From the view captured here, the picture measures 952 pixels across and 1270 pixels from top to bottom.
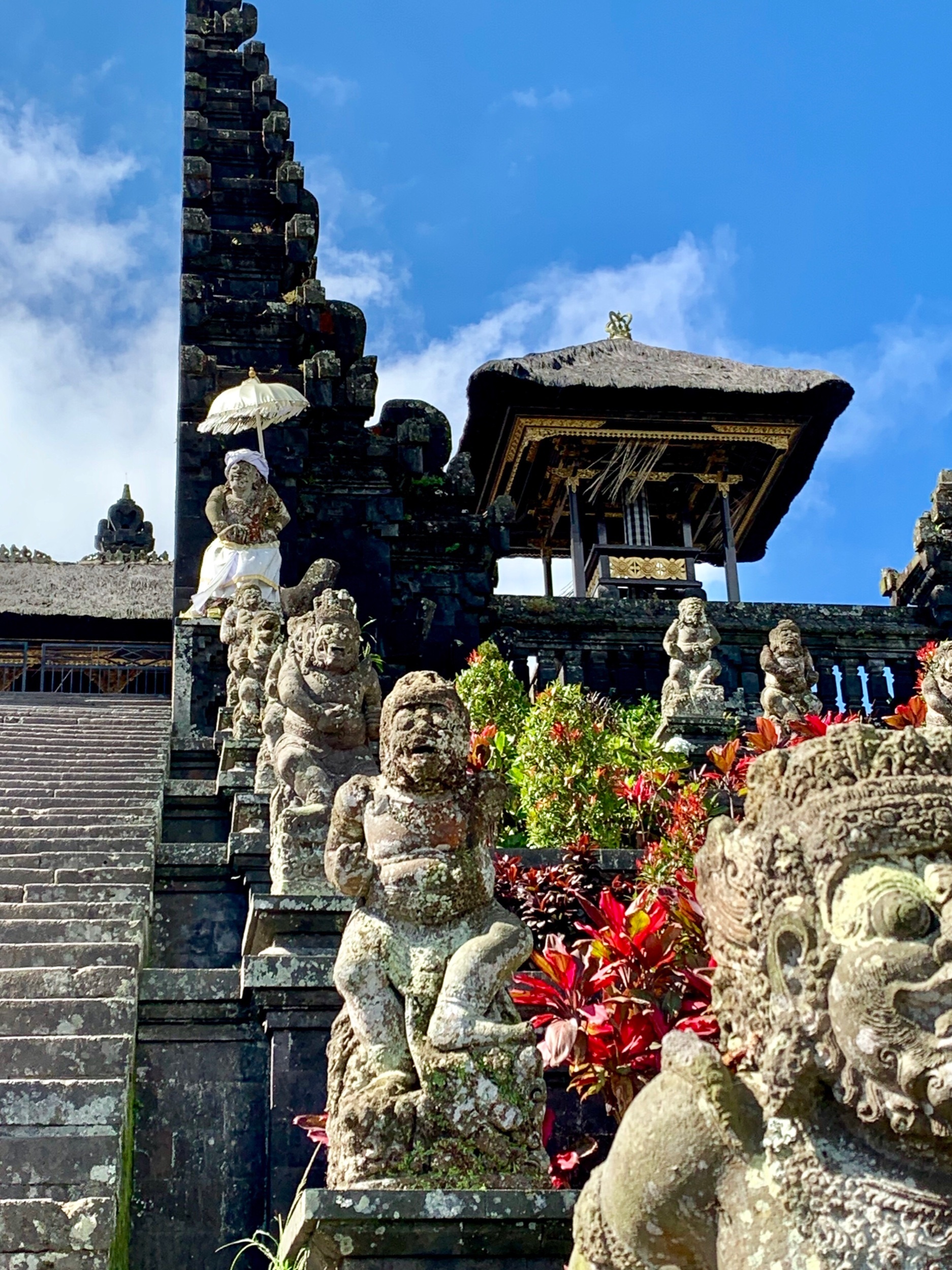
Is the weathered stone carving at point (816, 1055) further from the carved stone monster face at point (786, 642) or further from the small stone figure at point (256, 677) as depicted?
the carved stone monster face at point (786, 642)

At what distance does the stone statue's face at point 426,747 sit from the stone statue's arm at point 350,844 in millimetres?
140

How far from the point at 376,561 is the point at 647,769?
21.4 ft

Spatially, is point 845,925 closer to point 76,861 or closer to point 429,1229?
point 429,1229

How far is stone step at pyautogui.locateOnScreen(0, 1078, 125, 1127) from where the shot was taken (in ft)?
18.0

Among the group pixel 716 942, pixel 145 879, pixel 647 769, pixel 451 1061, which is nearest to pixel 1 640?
pixel 647 769

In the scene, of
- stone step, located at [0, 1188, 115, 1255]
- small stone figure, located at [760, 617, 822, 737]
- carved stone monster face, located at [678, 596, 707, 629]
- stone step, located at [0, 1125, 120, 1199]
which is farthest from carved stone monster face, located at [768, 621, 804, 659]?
stone step, located at [0, 1188, 115, 1255]

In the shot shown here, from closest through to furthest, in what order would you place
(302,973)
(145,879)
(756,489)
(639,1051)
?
(639,1051), (302,973), (145,879), (756,489)

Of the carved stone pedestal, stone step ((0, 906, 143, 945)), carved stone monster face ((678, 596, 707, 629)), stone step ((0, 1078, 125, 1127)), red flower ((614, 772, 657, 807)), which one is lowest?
the carved stone pedestal

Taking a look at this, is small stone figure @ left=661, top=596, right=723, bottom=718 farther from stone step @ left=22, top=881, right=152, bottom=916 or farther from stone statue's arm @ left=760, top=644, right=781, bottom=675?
stone step @ left=22, top=881, right=152, bottom=916

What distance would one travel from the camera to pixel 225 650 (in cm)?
1271

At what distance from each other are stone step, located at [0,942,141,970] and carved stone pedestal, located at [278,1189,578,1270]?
106 inches

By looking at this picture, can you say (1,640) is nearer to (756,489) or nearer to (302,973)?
(756,489)

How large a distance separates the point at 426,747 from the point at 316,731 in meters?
2.62

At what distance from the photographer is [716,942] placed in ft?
9.07
